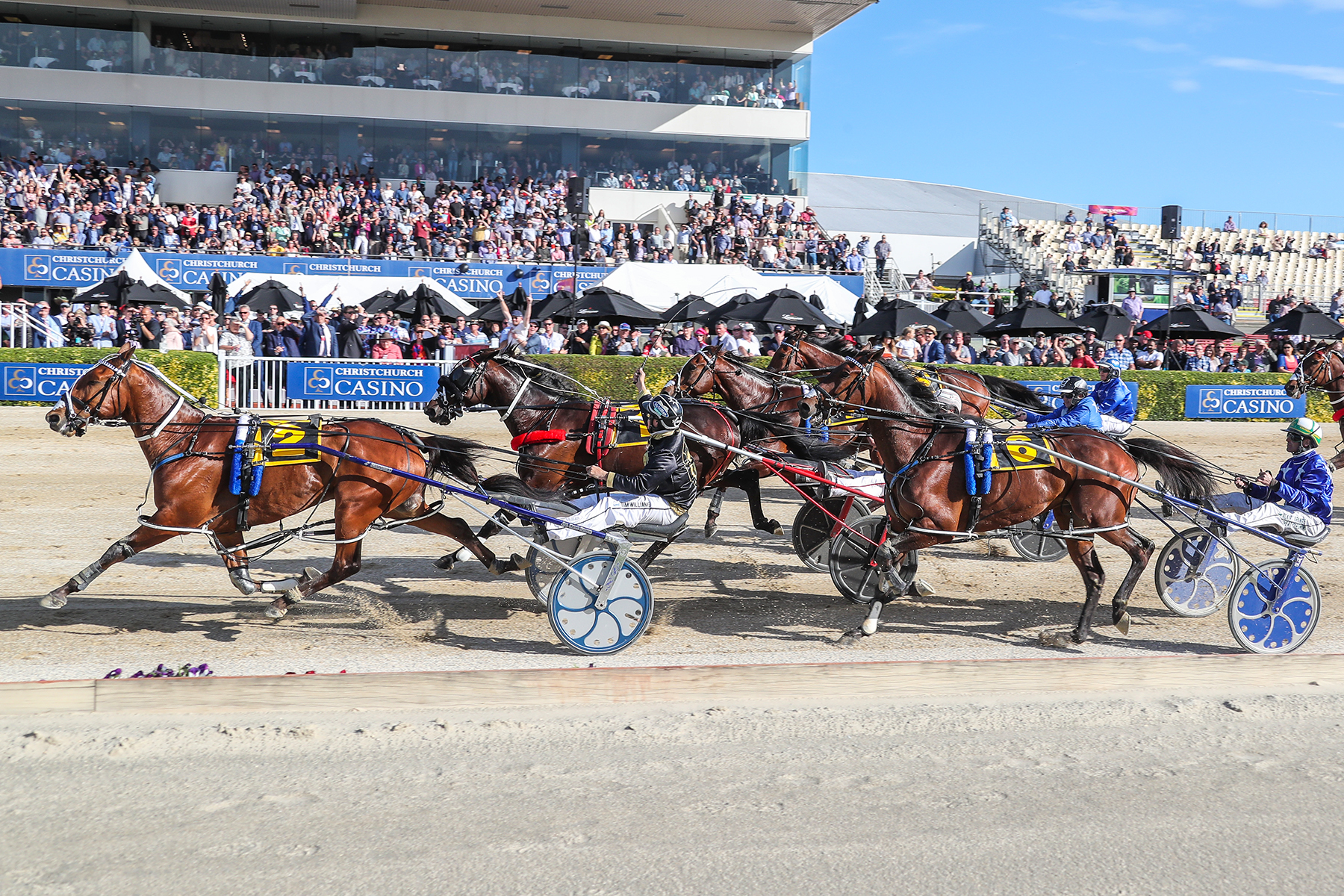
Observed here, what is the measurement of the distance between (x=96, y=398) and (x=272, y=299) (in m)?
14.8

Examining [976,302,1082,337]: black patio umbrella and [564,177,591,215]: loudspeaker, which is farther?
[564,177,591,215]: loudspeaker

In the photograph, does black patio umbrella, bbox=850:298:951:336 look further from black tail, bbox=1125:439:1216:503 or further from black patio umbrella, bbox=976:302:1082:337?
black tail, bbox=1125:439:1216:503

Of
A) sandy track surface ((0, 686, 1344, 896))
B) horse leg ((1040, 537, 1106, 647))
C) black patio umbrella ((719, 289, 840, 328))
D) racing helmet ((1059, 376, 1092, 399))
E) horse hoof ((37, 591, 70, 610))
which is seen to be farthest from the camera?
black patio umbrella ((719, 289, 840, 328))

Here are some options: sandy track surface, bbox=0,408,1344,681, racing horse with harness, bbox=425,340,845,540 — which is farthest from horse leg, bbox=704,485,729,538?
racing horse with harness, bbox=425,340,845,540

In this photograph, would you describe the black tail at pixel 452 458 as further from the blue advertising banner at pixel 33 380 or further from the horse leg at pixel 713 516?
the blue advertising banner at pixel 33 380

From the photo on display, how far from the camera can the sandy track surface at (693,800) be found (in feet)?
12.7

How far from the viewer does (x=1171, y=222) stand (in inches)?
1551

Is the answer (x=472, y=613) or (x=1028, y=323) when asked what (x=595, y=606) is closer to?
(x=472, y=613)

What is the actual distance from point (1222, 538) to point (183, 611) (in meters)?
6.54

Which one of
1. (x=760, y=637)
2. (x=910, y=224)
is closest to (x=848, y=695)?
(x=760, y=637)

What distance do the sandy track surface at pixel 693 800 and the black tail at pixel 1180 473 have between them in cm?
183

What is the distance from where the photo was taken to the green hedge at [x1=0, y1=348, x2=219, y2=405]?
17.1m

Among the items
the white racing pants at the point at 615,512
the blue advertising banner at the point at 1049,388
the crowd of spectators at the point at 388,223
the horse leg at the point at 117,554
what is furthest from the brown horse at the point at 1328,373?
the crowd of spectators at the point at 388,223

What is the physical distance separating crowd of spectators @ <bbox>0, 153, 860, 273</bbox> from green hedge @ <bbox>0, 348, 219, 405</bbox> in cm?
999
